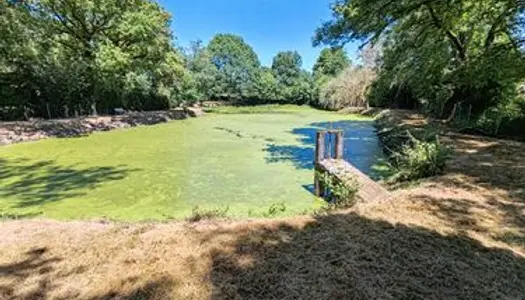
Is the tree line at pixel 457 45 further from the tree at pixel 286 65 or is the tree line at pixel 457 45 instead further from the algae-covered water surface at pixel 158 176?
the tree at pixel 286 65

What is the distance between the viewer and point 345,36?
444 inches

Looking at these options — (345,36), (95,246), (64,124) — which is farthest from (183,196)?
(64,124)

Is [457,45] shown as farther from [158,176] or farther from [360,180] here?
[158,176]

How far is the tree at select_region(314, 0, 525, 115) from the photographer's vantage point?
Result: 966 cm

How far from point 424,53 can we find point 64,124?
47.0ft

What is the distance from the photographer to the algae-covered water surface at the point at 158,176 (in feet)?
21.3

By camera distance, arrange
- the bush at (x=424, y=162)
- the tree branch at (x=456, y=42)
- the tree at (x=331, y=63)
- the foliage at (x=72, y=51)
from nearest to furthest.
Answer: the bush at (x=424, y=162)
the tree branch at (x=456, y=42)
the foliage at (x=72, y=51)
the tree at (x=331, y=63)

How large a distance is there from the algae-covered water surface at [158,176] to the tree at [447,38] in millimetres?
3186

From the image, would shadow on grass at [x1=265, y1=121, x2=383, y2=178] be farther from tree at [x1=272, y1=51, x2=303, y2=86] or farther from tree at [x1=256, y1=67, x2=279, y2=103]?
tree at [x1=272, y1=51, x2=303, y2=86]

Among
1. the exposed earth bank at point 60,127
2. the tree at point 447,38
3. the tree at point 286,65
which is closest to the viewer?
the tree at point 447,38

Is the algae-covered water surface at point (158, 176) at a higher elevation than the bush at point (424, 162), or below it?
below

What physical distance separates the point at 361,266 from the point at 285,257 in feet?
2.01

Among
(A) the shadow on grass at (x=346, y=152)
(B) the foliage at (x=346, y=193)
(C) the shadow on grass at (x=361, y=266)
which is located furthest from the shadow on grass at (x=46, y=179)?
(C) the shadow on grass at (x=361, y=266)

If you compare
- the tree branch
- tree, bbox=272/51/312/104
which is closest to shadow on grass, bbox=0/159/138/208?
the tree branch
